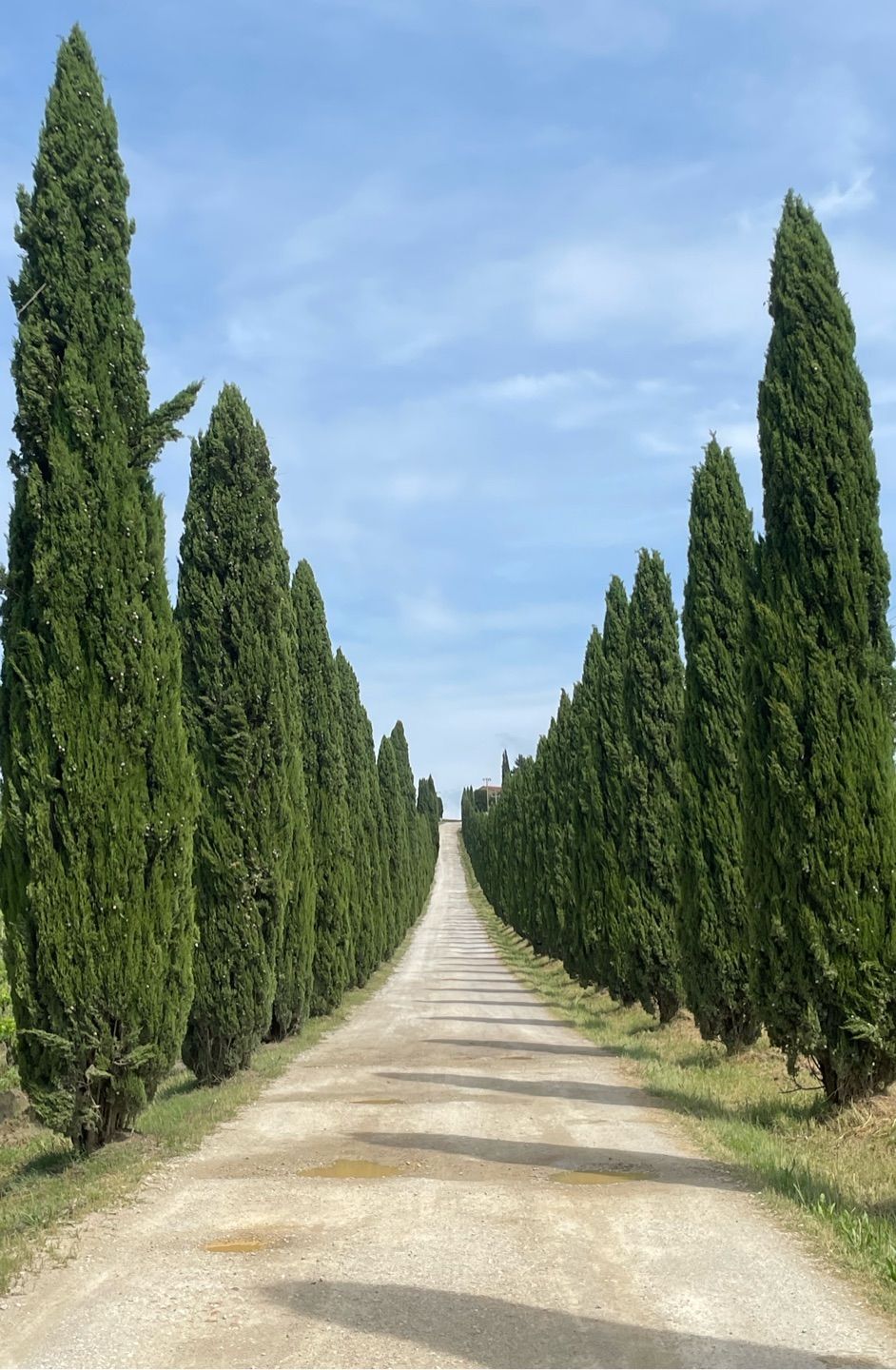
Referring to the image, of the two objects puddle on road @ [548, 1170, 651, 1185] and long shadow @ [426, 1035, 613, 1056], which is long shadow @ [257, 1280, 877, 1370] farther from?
long shadow @ [426, 1035, 613, 1056]

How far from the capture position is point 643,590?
2080cm

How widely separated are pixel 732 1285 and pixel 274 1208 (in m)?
2.75

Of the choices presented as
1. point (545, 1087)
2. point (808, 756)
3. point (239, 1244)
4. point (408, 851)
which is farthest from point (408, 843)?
point (239, 1244)

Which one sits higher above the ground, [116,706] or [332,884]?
[116,706]

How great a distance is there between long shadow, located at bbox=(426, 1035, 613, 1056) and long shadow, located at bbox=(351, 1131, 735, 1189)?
629cm

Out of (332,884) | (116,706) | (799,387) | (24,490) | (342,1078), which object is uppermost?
(799,387)

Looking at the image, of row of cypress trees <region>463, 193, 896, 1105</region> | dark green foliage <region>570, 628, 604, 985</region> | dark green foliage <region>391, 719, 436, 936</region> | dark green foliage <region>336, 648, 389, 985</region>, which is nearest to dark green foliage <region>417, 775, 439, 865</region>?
dark green foliage <region>391, 719, 436, 936</region>

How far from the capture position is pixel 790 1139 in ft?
29.7

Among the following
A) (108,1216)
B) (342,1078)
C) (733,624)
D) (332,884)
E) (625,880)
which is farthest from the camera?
(332,884)

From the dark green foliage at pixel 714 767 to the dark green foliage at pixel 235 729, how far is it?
5.28m

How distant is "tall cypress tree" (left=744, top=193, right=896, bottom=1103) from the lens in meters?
9.63

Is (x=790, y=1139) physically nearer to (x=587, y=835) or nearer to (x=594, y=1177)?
(x=594, y=1177)

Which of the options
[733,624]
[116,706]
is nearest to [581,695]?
[733,624]

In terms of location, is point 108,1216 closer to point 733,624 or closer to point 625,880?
point 733,624
